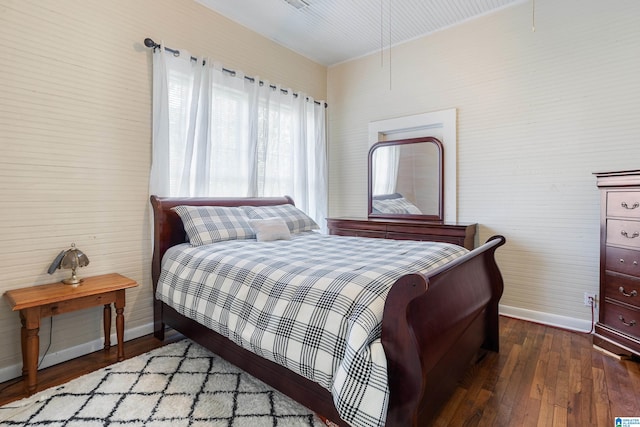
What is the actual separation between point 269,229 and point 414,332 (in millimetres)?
1790

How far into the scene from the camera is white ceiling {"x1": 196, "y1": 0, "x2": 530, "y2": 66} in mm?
3098

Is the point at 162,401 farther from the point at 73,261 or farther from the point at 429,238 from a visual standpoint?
the point at 429,238

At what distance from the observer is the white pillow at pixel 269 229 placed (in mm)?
2773

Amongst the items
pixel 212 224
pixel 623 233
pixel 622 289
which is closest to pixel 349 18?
pixel 212 224

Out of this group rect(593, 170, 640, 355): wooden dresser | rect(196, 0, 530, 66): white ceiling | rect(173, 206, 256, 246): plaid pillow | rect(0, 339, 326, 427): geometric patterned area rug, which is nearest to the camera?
rect(0, 339, 326, 427): geometric patterned area rug

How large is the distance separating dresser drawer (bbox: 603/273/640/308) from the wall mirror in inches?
59.2

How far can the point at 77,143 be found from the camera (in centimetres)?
231

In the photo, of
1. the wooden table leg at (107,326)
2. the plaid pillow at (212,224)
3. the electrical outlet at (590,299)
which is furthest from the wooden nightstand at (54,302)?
the electrical outlet at (590,299)

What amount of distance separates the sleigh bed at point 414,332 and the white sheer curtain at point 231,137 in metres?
0.45

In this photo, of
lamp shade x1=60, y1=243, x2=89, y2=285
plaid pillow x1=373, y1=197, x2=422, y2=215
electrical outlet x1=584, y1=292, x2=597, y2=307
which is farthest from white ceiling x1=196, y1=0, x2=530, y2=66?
electrical outlet x1=584, y1=292, x2=597, y2=307

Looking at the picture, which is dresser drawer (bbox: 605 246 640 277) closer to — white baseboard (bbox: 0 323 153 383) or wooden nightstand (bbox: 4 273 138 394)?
wooden nightstand (bbox: 4 273 138 394)

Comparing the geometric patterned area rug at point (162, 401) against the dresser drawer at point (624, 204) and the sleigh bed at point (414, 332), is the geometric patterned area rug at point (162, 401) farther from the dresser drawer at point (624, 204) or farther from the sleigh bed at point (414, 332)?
the dresser drawer at point (624, 204)

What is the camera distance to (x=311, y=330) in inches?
56.2

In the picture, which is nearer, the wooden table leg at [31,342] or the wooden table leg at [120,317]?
the wooden table leg at [31,342]
